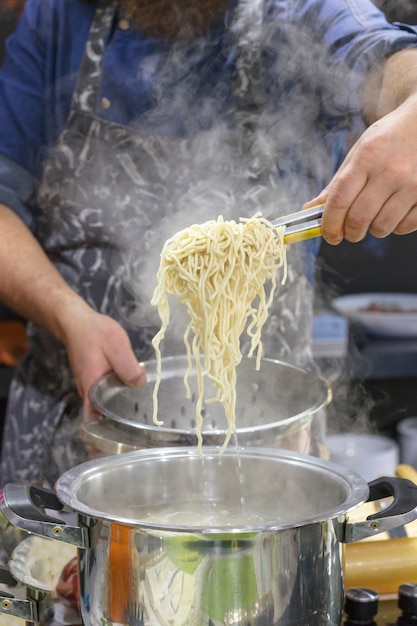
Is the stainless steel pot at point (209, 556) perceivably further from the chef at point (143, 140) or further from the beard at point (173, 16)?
the beard at point (173, 16)

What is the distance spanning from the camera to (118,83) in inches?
101

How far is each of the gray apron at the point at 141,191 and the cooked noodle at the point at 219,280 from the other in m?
0.62

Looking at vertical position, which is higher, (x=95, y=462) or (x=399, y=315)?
(x=95, y=462)

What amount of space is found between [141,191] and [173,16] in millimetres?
564

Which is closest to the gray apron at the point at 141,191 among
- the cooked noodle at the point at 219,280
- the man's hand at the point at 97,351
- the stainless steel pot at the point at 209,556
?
the man's hand at the point at 97,351

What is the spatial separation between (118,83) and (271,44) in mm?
492

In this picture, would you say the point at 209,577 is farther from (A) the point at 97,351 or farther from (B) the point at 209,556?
(A) the point at 97,351

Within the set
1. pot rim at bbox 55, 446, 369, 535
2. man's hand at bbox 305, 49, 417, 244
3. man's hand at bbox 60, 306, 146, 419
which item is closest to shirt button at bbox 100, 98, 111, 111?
man's hand at bbox 60, 306, 146, 419

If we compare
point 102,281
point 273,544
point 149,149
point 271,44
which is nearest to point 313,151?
point 271,44

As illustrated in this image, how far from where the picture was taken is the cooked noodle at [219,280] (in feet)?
6.05

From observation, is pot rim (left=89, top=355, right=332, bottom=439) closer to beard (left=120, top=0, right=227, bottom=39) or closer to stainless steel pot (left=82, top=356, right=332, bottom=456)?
stainless steel pot (left=82, top=356, right=332, bottom=456)

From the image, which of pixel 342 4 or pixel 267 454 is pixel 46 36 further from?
pixel 267 454

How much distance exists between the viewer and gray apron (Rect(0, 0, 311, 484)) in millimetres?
2545

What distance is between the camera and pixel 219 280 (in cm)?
188
